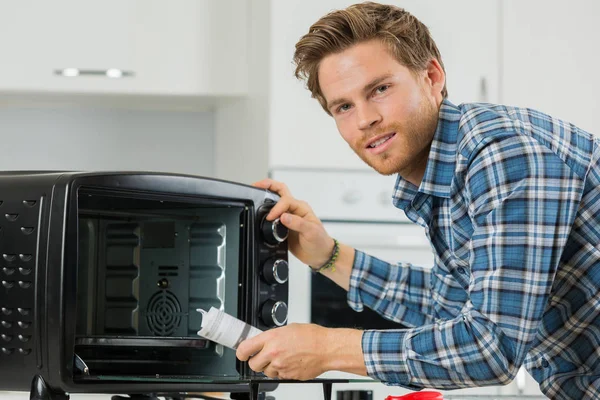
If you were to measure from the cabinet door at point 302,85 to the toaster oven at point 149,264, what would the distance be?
944 mm

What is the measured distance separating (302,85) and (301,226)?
927 millimetres

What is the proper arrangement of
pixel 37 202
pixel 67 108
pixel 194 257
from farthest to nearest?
pixel 67 108, pixel 194 257, pixel 37 202

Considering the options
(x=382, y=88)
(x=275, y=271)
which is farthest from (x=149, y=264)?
(x=382, y=88)

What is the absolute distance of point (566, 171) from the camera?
920 mm

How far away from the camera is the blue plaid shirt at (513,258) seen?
91 cm

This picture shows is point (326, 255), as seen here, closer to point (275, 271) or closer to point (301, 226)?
point (301, 226)

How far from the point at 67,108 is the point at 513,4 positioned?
1.30m

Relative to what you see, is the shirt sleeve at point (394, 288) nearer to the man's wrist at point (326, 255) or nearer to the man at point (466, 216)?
the man's wrist at point (326, 255)

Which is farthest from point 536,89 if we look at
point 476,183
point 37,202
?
point 37,202

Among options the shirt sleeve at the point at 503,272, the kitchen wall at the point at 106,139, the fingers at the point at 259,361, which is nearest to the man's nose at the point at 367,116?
the shirt sleeve at the point at 503,272

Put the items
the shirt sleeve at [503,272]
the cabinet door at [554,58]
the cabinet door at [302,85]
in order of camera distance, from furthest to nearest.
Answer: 1. the cabinet door at [554,58]
2. the cabinet door at [302,85]
3. the shirt sleeve at [503,272]

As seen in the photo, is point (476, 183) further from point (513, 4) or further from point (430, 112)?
point (513, 4)

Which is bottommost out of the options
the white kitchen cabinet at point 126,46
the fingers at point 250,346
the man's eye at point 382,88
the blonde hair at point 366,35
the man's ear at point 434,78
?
the fingers at point 250,346

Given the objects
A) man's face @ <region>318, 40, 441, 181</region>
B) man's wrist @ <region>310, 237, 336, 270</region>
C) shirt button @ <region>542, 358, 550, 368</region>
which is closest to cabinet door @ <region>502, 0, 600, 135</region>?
man's wrist @ <region>310, 237, 336, 270</region>
